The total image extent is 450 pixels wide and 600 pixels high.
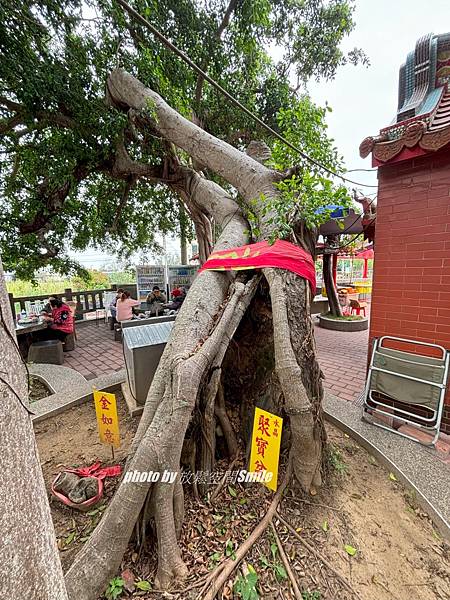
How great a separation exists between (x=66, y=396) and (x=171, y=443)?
2.65 m

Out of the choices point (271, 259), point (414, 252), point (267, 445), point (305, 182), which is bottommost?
point (267, 445)

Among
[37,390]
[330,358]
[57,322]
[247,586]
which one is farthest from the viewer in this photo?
[57,322]

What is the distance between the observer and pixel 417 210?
2.70 meters

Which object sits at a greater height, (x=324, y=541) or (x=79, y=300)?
(x=79, y=300)

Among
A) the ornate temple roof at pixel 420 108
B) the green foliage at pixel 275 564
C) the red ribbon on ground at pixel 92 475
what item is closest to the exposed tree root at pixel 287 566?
the green foliage at pixel 275 564

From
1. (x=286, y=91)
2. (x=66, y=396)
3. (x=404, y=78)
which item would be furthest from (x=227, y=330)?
(x=286, y=91)

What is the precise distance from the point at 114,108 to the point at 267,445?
5.32 metres

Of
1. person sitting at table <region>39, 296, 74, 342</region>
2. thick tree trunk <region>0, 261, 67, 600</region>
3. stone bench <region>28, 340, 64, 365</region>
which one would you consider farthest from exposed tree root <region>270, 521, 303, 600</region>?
person sitting at table <region>39, 296, 74, 342</region>

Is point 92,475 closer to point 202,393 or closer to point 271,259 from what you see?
point 202,393

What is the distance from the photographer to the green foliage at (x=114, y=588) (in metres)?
1.30

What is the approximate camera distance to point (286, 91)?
582 centimetres

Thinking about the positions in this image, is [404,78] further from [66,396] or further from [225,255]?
[66,396]

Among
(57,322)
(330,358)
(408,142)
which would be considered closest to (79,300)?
(57,322)

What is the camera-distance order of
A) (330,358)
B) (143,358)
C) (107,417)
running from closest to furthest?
(107,417)
(143,358)
(330,358)
